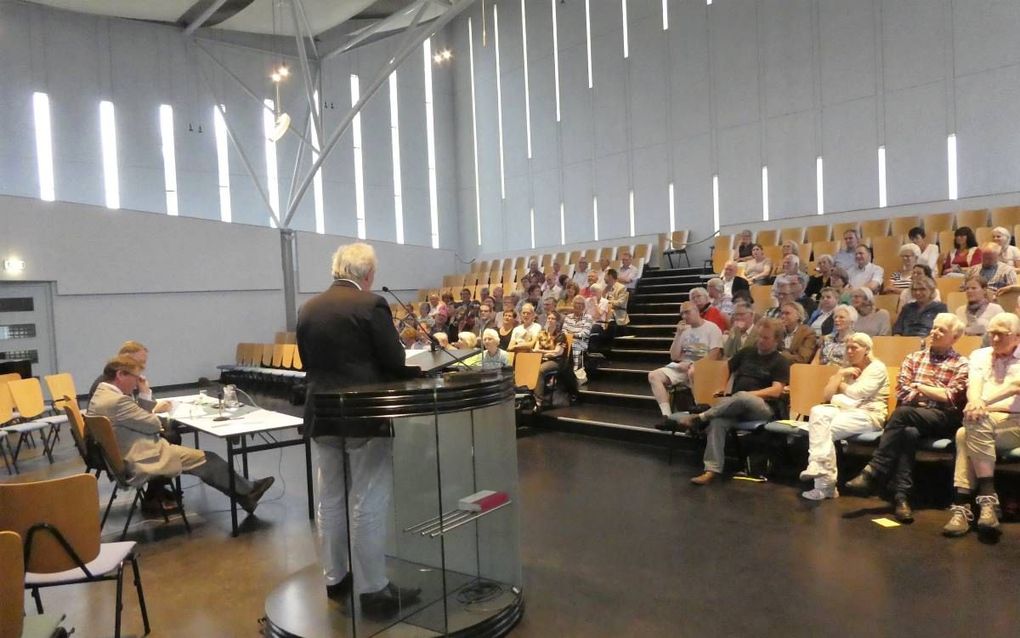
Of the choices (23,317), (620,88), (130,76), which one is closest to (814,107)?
(620,88)

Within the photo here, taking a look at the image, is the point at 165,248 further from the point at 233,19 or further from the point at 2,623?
the point at 2,623

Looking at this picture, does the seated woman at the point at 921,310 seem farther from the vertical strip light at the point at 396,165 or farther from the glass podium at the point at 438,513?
the vertical strip light at the point at 396,165

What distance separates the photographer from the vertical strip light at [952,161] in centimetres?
917

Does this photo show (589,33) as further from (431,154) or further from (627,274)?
(627,274)

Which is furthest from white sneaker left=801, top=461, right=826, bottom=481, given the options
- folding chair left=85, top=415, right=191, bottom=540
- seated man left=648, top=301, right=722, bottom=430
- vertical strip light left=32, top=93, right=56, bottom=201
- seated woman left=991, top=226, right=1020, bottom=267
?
vertical strip light left=32, top=93, right=56, bottom=201

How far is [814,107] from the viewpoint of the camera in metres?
10.5

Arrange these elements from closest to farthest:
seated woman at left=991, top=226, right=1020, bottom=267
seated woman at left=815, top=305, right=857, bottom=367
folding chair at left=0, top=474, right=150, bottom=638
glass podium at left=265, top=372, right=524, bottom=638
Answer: folding chair at left=0, top=474, right=150, bottom=638, glass podium at left=265, top=372, right=524, bottom=638, seated woman at left=815, top=305, right=857, bottom=367, seated woman at left=991, top=226, right=1020, bottom=267

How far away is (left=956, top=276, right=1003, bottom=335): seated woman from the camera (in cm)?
522

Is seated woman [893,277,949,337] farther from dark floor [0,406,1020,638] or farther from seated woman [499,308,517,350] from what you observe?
seated woman [499,308,517,350]

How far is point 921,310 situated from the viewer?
218 inches

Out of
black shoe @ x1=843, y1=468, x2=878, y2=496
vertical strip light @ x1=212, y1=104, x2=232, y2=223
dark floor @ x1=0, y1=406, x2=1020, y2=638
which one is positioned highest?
vertical strip light @ x1=212, y1=104, x2=232, y2=223

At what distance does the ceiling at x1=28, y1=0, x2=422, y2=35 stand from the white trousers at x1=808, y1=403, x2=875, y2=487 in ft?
36.8

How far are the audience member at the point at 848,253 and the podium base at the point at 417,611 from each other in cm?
637

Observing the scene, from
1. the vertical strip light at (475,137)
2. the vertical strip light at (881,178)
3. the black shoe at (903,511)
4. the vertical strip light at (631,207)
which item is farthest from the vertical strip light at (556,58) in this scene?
the black shoe at (903,511)
